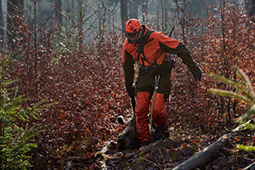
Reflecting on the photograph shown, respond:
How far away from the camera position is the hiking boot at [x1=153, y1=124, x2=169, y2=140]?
5016 millimetres

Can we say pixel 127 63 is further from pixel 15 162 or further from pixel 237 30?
pixel 15 162

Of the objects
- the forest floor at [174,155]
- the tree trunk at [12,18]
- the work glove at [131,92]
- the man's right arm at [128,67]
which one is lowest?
the forest floor at [174,155]

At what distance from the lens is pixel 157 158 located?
419 cm

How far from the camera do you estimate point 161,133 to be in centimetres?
506

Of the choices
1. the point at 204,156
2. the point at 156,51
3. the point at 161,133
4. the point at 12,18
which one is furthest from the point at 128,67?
the point at 12,18

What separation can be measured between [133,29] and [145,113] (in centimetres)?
145

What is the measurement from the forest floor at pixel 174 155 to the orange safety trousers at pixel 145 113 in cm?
33

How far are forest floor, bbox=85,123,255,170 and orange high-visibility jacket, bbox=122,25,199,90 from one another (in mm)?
1175

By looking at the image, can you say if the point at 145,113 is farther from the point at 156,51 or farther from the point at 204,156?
the point at 204,156

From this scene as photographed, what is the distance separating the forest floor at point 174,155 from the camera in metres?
3.35

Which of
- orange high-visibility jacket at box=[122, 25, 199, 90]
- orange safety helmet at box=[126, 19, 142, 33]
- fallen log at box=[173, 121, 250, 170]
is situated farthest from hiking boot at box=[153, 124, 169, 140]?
orange safety helmet at box=[126, 19, 142, 33]

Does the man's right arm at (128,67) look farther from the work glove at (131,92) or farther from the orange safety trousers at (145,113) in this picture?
the orange safety trousers at (145,113)

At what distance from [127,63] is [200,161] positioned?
8.35 ft

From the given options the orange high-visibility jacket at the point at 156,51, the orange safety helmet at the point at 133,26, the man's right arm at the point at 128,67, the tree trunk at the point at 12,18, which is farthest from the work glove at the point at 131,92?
the tree trunk at the point at 12,18
